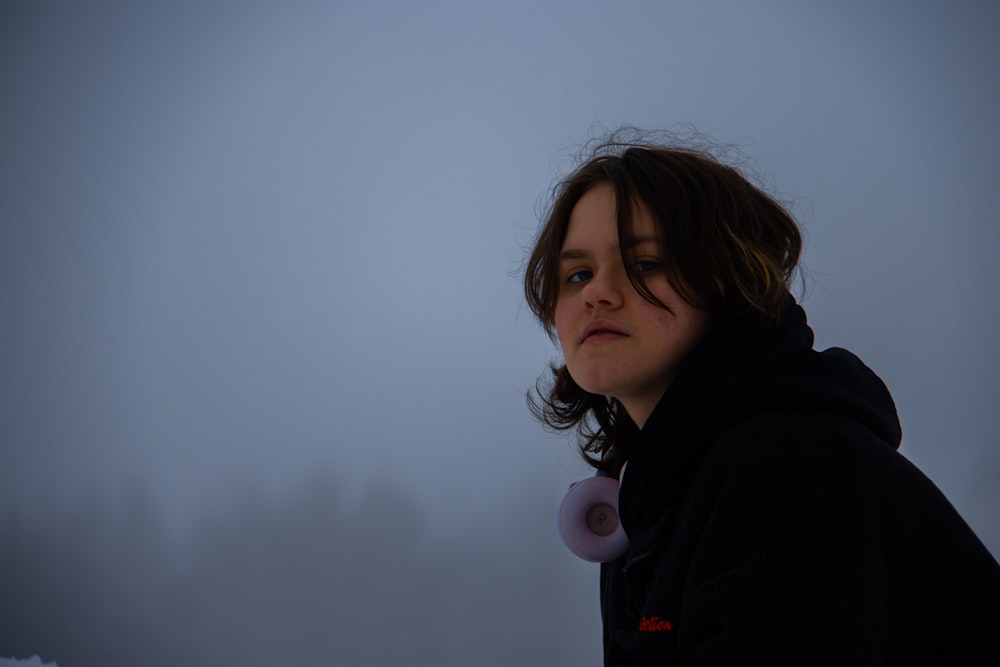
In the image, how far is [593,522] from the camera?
875mm

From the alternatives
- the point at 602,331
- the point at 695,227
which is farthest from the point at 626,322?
the point at 695,227

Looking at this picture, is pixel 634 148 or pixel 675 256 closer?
pixel 675 256

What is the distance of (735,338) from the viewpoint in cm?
71

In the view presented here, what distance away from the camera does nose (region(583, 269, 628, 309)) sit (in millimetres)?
768

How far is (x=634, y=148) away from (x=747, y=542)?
0.51 metres

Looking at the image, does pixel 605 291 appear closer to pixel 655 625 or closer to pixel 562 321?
pixel 562 321

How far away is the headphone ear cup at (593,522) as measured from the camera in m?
0.85

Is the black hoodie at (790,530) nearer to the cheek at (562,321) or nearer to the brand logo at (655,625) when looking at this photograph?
the brand logo at (655,625)

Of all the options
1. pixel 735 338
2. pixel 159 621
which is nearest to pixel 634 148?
pixel 735 338

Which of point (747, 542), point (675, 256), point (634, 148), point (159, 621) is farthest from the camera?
point (159, 621)

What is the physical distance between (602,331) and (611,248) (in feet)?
0.32

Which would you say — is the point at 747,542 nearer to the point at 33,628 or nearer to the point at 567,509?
the point at 567,509

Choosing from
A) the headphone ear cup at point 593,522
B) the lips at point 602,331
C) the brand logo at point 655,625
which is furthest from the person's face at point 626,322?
the brand logo at point 655,625

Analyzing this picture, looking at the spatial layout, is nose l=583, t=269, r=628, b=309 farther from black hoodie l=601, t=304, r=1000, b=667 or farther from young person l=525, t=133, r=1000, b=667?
black hoodie l=601, t=304, r=1000, b=667
